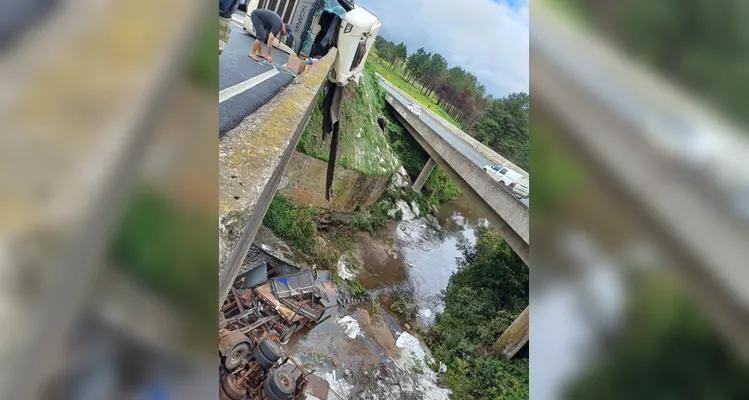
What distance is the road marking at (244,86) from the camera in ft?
13.1

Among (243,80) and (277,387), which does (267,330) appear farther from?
(243,80)

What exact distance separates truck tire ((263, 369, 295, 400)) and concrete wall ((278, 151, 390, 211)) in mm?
5228

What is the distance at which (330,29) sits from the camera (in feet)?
25.1

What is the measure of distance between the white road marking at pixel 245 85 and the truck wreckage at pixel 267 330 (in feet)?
9.88

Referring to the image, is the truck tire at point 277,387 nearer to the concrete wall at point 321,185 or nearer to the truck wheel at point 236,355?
the truck wheel at point 236,355

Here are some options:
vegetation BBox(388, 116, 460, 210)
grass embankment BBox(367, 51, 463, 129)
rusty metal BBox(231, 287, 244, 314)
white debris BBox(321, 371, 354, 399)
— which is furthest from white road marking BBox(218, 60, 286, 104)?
grass embankment BBox(367, 51, 463, 129)

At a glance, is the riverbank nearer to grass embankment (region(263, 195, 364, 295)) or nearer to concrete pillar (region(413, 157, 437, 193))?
grass embankment (region(263, 195, 364, 295))
